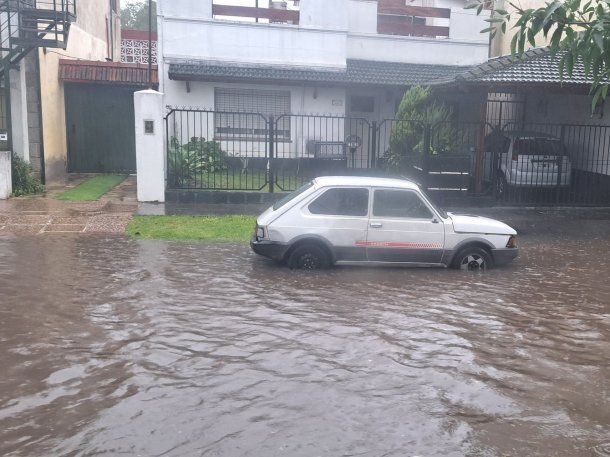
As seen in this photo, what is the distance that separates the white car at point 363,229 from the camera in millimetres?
9180

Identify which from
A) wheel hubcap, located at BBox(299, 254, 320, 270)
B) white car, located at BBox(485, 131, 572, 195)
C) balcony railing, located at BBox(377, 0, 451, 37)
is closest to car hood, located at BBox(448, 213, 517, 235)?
wheel hubcap, located at BBox(299, 254, 320, 270)

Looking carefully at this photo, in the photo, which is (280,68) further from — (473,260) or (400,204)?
(473,260)

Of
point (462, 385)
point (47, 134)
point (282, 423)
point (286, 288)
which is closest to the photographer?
point (282, 423)

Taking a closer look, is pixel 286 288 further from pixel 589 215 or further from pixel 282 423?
pixel 589 215

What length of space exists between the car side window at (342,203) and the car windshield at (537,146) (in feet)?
27.4

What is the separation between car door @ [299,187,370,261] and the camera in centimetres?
918

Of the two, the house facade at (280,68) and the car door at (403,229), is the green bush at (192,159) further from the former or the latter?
the car door at (403,229)

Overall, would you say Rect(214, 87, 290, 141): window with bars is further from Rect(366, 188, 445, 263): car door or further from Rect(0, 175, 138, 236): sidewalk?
Rect(366, 188, 445, 263): car door

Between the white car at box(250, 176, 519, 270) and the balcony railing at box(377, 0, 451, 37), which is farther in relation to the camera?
the balcony railing at box(377, 0, 451, 37)

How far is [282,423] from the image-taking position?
15.5 feet

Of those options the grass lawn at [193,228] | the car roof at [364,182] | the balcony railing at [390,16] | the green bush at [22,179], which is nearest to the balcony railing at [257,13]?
the balcony railing at [390,16]

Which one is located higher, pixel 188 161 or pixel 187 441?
pixel 188 161

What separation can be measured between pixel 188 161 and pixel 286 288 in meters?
7.92

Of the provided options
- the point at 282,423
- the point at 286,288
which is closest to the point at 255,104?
the point at 286,288
